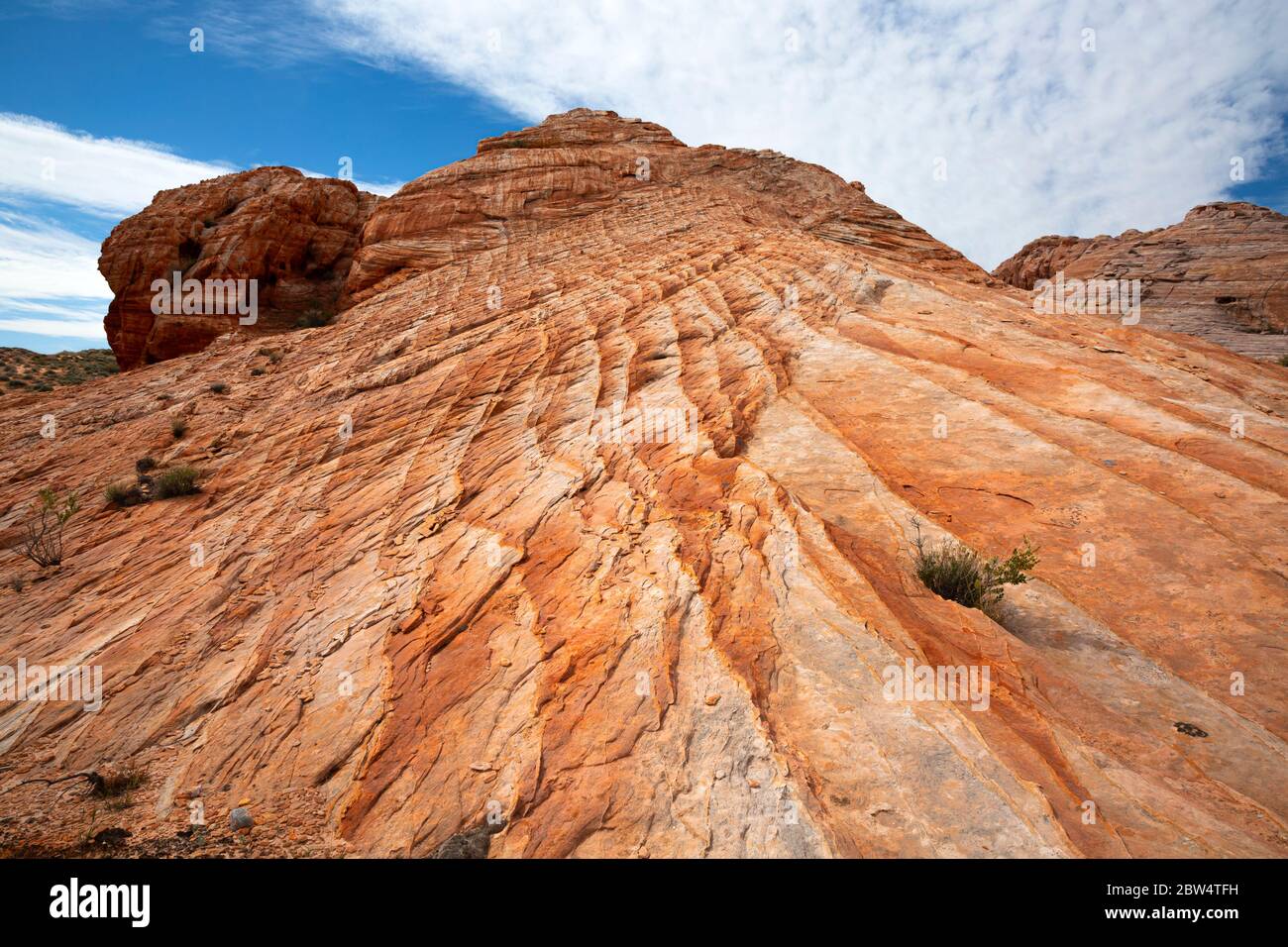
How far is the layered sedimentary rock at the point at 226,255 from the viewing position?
25578mm

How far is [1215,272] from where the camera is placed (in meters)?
38.6

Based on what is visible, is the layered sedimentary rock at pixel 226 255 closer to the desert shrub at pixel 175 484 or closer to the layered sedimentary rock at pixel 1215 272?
the desert shrub at pixel 175 484

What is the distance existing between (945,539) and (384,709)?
665 cm

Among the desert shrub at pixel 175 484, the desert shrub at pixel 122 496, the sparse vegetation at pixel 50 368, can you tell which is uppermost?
the sparse vegetation at pixel 50 368

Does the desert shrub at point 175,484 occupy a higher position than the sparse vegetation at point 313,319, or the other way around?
the sparse vegetation at point 313,319

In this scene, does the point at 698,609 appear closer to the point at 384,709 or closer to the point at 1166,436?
the point at 384,709

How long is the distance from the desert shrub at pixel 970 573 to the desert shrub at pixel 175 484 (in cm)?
1304

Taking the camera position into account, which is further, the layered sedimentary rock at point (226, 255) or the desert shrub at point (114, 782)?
the layered sedimentary rock at point (226, 255)

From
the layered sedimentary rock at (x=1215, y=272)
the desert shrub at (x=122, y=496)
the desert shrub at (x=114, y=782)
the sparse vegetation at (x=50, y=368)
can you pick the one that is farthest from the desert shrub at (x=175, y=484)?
the layered sedimentary rock at (x=1215, y=272)

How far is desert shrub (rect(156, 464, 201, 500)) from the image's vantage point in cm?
1188

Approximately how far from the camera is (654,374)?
12016 mm

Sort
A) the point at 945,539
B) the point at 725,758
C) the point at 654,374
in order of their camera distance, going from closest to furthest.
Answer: the point at 725,758 < the point at 945,539 < the point at 654,374

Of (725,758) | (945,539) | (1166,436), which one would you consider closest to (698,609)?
(725,758)

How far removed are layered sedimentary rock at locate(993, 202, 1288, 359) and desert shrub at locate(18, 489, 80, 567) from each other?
4381 centimetres
